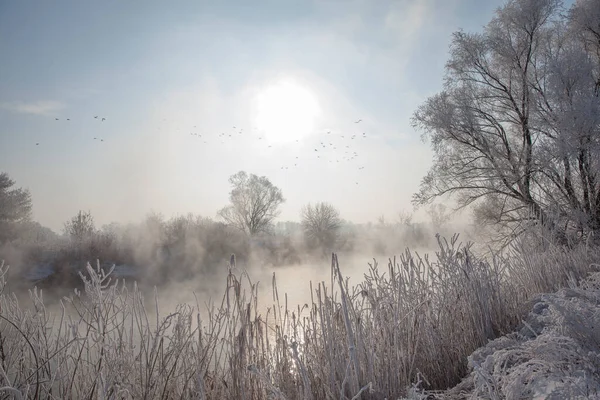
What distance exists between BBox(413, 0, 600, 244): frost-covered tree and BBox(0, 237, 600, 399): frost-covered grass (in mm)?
8258

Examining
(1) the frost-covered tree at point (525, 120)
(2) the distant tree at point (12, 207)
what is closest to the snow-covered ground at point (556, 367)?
(1) the frost-covered tree at point (525, 120)

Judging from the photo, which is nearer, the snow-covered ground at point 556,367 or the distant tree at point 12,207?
the snow-covered ground at point 556,367

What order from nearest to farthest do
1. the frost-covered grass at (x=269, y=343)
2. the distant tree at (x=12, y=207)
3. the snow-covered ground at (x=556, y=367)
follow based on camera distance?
1. the snow-covered ground at (x=556, y=367)
2. the frost-covered grass at (x=269, y=343)
3. the distant tree at (x=12, y=207)

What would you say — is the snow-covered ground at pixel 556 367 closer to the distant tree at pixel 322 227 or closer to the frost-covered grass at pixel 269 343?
the frost-covered grass at pixel 269 343

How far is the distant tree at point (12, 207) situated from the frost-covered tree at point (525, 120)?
22565 millimetres

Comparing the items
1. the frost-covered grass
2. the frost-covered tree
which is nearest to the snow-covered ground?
the frost-covered grass

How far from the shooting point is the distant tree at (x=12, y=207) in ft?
70.5

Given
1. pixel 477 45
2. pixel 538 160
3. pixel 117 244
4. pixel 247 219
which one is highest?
pixel 247 219

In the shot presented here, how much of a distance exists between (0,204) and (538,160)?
91.7ft

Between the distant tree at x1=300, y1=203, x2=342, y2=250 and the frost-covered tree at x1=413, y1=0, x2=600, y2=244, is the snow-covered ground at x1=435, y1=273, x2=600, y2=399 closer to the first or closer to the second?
the frost-covered tree at x1=413, y1=0, x2=600, y2=244

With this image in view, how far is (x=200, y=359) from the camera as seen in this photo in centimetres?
217

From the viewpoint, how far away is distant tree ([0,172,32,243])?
846 inches

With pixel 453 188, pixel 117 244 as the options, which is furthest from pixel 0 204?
pixel 453 188

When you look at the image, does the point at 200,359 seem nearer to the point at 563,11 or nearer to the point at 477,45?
the point at 477,45
